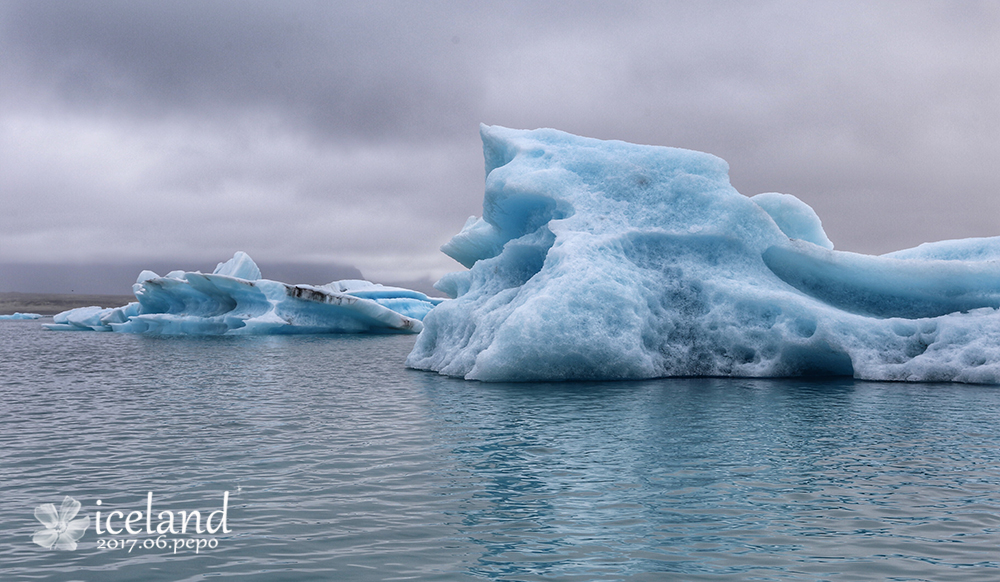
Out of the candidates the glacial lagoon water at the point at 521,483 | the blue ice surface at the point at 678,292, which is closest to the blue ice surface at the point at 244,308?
the blue ice surface at the point at 678,292

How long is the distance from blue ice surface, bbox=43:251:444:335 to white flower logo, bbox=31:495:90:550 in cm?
2733

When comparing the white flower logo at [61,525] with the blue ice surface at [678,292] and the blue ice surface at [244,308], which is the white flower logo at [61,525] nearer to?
the blue ice surface at [678,292]

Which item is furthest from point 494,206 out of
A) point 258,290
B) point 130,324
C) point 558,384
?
point 130,324

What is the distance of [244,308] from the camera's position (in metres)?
35.1

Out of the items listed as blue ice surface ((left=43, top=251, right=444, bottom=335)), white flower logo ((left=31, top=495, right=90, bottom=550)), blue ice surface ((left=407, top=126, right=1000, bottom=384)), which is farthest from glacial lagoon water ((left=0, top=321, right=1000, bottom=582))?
blue ice surface ((left=43, top=251, right=444, bottom=335))

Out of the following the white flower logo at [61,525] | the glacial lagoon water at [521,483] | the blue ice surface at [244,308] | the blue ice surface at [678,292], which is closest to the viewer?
the glacial lagoon water at [521,483]

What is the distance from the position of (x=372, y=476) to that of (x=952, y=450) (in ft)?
18.4

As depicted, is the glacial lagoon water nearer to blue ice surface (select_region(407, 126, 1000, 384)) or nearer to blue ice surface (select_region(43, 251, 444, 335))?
blue ice surface (select_region(407, 126, 1000, 384))

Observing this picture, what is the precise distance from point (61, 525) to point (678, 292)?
1202 centimetres

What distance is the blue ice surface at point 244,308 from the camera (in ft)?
109

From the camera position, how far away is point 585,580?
3955 mm

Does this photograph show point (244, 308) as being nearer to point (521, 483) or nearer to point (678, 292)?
point (678, 292)

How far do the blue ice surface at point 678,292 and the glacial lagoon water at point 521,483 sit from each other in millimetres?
1705

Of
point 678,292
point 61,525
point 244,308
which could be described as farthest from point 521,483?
point 244,308
